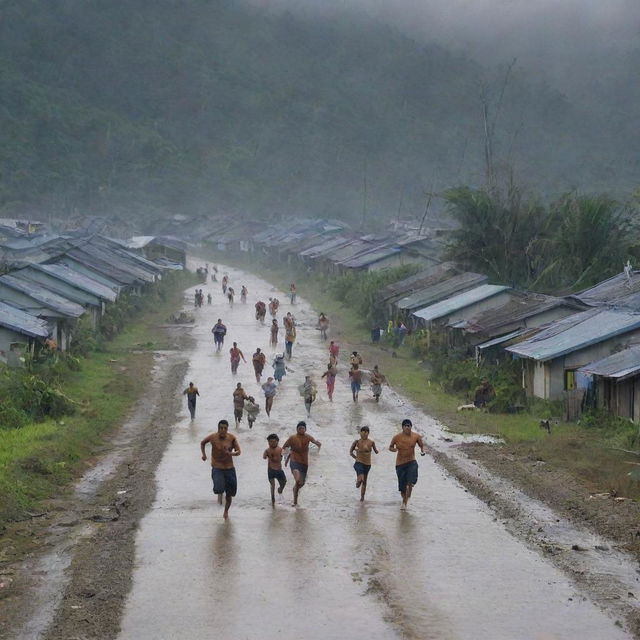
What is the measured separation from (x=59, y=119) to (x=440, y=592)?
17095cm

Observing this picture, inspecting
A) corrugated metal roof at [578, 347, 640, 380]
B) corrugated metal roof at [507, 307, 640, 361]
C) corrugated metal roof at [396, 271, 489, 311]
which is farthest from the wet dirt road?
corrugated metal roof at [396, 271, 489, 311]

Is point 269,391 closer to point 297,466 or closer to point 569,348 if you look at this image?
point 569,348

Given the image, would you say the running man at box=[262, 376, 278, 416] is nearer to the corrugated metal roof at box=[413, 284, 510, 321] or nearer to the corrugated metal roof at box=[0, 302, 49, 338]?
the corrugated metal roof at box=[0, 302, 49, 338]

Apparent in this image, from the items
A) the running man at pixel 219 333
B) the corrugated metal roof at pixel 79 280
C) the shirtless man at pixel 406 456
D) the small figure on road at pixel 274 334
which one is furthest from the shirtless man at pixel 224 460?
the corrugated metal roof at pixel 79 280

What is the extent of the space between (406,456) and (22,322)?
15605 millimetres

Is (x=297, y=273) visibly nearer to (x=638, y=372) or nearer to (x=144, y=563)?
(x=638, y=372)

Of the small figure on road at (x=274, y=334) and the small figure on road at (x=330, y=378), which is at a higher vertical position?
the small figure on road at (x=274, y=334)

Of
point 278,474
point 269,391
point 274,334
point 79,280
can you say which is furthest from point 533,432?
point 79,280

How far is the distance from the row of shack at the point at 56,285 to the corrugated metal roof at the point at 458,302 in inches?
475

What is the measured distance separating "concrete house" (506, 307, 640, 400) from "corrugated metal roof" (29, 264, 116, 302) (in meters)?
19.7

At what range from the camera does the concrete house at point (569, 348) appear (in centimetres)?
2420

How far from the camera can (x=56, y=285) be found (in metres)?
40.2

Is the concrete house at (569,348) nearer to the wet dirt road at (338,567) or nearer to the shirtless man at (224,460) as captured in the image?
the wet dirt road at (338,567)

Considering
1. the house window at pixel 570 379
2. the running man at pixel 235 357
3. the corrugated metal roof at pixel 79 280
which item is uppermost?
the corrugated metal roof at pixel 79 280
